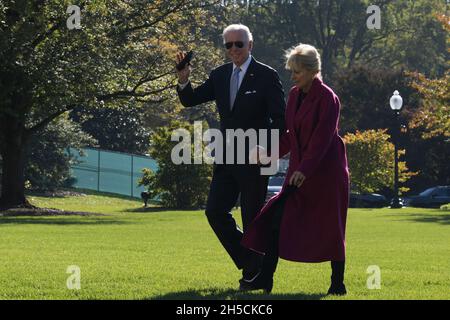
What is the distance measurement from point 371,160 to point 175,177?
11991 mm

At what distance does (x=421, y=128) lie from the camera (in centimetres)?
5356

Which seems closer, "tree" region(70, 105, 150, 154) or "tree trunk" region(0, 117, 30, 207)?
"tree trunk" region(0, 117, 30, 207)

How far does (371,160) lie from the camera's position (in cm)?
4881

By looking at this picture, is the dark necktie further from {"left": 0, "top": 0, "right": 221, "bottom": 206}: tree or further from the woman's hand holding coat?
{"left": 0, "top": 0, "right": 221, "bottom": 206}: tree

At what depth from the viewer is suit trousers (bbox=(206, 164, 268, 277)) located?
380 inches

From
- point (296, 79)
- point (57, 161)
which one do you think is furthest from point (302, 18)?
point (296, 79)

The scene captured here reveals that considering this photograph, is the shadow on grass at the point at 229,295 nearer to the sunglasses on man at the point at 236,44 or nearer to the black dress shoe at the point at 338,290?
the black dress shoe at the point at 338,290

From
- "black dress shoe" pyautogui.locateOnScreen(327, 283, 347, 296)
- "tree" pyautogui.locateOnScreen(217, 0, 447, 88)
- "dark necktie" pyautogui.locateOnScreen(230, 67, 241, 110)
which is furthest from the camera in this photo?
"tree" pyautogui.locateOnScreen(217, 0, 447, 88)

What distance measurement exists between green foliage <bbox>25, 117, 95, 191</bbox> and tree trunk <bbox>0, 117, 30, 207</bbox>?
12700 millimetres

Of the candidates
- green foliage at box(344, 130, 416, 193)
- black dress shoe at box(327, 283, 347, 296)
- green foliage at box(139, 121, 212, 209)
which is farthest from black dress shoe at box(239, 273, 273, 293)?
green foliage at box(344, 130, 416, 193)

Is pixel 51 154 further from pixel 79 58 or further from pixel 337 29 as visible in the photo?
pixel 337 29

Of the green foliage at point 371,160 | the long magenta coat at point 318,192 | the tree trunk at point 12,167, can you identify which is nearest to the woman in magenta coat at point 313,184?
the long magenta coat at point 318,192
